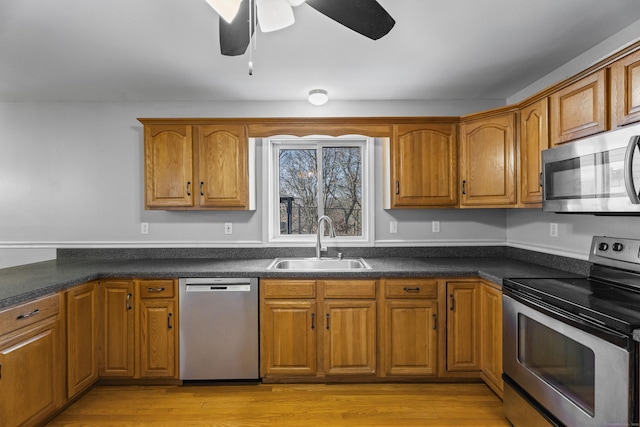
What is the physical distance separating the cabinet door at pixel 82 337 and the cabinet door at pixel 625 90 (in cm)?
325

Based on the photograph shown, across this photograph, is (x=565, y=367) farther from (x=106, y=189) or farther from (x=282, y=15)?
(x=106, y=189)

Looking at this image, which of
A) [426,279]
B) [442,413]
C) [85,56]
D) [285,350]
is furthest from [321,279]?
[85,56]

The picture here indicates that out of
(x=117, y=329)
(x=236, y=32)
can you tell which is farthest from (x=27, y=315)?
(x=236, y=32)

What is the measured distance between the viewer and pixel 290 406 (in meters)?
2.28

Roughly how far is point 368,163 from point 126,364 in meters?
2.50

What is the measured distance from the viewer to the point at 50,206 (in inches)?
123

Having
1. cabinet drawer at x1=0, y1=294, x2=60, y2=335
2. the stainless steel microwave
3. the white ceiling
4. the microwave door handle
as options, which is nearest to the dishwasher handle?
cabinet drawer at x1=0, y1=294, x2=60, y2=335

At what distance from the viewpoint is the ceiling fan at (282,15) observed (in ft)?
4.24

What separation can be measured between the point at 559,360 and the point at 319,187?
7.27 feet

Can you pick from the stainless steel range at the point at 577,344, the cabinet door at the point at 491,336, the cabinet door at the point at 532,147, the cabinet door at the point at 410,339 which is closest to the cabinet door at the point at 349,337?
the cabinet door at the point at 410,339

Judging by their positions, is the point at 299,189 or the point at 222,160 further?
the point at 299,189

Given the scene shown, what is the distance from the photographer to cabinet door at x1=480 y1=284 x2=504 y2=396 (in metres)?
2.28

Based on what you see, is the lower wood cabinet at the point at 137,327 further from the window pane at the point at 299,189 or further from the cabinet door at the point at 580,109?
the cabinet door at the point at 580,109

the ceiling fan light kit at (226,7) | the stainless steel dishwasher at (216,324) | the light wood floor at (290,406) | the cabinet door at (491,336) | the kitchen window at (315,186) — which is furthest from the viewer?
the kitchen window at (315,186)
